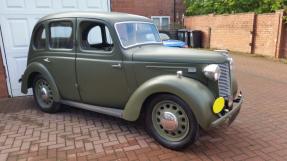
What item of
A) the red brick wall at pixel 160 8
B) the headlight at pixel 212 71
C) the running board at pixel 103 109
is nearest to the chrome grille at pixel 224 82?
the headlight at pixel 212 71

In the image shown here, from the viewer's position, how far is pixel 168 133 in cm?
375

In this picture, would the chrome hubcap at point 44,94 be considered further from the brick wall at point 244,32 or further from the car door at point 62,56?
the brick wall at point 244,32

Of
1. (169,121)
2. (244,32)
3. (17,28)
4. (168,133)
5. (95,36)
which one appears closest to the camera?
(169,121)

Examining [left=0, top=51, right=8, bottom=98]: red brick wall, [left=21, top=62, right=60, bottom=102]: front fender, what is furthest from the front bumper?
[left=0, top=51, right=8, bottom=98]: red brick wall

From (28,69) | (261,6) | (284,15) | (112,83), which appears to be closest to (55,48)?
(28,69)

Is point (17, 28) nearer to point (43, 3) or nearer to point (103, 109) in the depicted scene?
point (43, 3)

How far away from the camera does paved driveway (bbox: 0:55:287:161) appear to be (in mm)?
3543

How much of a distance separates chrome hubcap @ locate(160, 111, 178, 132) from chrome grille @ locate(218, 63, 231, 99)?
704mm

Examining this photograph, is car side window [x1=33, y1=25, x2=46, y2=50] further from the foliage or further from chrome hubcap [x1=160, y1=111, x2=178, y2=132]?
the foliage

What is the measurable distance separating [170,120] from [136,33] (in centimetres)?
160

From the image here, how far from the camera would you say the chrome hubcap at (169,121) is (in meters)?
3.61

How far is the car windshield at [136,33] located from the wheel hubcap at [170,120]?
111 centimetres

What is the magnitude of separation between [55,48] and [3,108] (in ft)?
6.17

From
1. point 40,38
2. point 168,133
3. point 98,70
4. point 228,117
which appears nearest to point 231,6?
point 40,38
